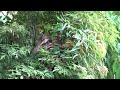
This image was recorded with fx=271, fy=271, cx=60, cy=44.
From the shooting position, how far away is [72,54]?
1.69 meters

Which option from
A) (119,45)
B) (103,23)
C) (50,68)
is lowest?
(50,68)
